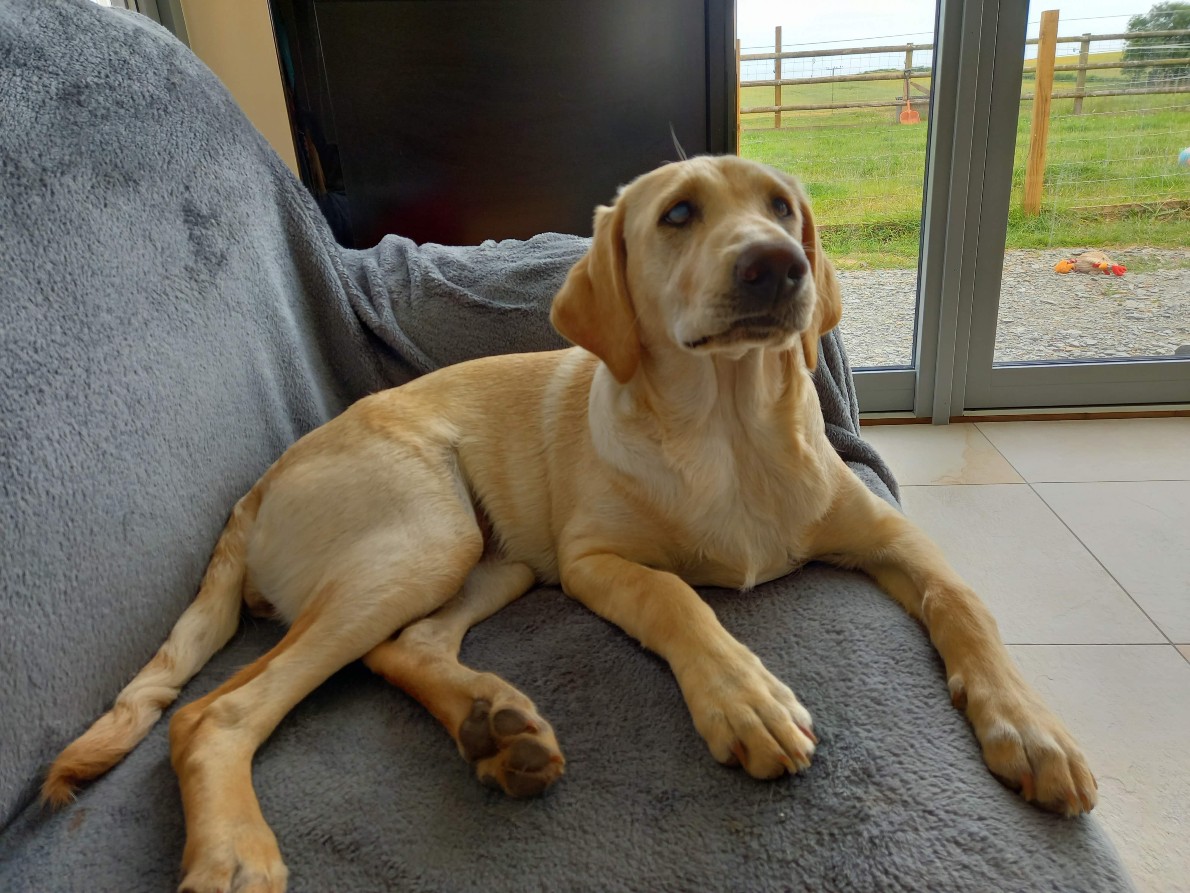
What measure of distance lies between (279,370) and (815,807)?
4.64 feet

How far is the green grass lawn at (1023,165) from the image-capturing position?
10.4 feet

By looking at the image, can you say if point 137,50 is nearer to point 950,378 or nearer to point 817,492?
point 817,492

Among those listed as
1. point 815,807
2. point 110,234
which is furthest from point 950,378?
point 110,234

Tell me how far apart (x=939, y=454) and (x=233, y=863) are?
2.92 m

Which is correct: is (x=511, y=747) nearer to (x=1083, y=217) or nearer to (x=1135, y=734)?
(x=1135, y=734)

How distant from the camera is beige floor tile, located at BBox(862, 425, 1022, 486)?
115 inches

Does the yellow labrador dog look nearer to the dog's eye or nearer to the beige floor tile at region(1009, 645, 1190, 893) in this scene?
the dog's eye

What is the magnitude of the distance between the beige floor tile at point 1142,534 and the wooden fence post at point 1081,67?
1.55 metres

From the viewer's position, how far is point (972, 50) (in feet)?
9.59

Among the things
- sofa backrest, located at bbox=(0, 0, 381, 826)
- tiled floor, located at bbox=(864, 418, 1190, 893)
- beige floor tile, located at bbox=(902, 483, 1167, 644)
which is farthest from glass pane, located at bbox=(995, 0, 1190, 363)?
sofa backrest, located at bbox=(0, 0, 381, 826)

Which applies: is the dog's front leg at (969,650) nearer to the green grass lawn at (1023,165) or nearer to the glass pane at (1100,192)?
the green grass lawn at (1023,165)

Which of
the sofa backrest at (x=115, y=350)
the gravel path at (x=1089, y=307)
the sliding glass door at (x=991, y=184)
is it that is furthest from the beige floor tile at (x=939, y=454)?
the sofa backrest at (x=115, y=350)

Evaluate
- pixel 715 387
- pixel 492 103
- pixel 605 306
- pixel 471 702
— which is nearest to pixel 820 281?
pixel 715 387

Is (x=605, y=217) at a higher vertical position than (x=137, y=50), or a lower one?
lower
